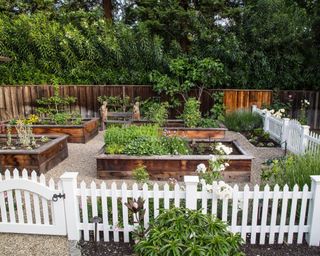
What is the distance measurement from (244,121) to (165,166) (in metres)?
4.67

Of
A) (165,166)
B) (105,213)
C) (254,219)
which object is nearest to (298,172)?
(254,219)

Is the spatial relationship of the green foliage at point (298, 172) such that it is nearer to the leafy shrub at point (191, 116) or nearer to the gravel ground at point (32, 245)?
the gravel ground at point (32, 245)

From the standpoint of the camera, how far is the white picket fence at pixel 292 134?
17.3 ft

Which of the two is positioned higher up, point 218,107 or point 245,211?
point 218,107

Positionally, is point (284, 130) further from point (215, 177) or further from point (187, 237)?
point (187, 237)

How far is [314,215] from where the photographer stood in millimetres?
2738

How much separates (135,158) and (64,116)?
399cm

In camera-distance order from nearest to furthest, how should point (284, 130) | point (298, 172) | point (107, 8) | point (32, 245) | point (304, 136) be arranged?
point (32, 245) < point (298, 172) < point (304, 136) < point (284, 130) < point (107, 8)

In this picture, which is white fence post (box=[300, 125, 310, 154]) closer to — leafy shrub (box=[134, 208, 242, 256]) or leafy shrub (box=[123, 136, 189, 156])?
leafy shrub (box=[123, 136, 189, 156])

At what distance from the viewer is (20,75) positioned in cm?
995

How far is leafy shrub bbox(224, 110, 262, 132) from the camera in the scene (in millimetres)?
8375

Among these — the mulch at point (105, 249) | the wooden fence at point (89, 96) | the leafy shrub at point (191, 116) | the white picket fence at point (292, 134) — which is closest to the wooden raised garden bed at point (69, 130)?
the wooden fence at point (89, 96)

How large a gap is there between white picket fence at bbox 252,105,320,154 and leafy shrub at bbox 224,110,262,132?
0.25 m

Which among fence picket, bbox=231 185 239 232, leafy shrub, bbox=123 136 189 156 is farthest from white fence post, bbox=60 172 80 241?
leafy shrub, bbox=123 136 189 156
